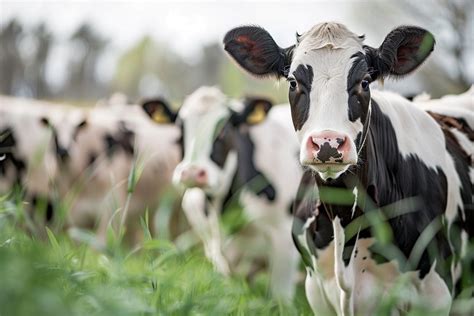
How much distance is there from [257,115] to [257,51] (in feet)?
10.6

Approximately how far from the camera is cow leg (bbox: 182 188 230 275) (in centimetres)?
771

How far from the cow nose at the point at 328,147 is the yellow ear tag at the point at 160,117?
17.1ft

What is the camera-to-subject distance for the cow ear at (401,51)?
4.72m

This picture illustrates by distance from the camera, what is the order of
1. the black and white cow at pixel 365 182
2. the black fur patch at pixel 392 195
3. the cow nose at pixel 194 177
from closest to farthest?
the black and white cow at pixel 365 182 < the black fur patch at pixel 392 195 < the cow nose at pixel 194 177

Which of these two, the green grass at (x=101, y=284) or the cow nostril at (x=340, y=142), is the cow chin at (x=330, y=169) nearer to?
the cow nostril at (x=340, y=142)

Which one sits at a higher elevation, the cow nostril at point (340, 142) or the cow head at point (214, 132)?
the cow nostril at point (340, 142)

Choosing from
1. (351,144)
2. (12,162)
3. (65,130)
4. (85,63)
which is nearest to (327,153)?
(351,144)

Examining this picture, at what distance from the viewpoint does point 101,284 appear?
372cm

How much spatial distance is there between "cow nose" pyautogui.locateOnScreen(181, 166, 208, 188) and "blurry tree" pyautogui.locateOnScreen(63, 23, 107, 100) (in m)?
33.7

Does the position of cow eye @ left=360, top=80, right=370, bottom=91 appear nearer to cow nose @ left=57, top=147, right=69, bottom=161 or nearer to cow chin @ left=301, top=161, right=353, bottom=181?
cow chin @ left=301, top=161, right=353, bottom=181

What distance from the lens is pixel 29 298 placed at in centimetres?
259

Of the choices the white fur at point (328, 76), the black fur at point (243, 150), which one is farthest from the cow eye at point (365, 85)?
the black fur at point (243, 150)

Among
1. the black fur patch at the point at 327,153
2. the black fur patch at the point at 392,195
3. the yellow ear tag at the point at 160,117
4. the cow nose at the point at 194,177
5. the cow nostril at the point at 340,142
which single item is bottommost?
the yellow ear tag at the point at 160,117

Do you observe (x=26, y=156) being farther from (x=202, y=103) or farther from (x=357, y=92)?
(x=357, y=92)
